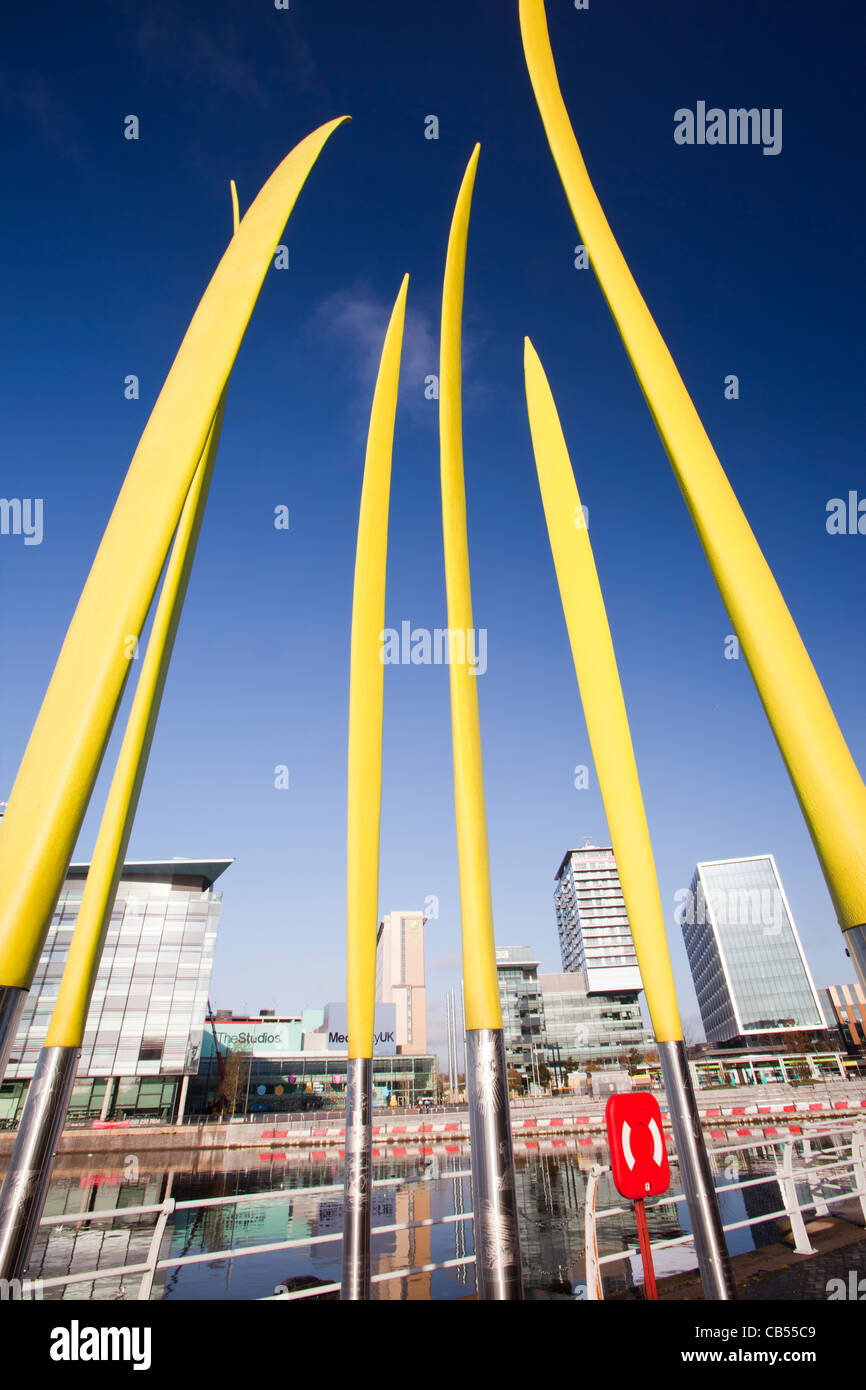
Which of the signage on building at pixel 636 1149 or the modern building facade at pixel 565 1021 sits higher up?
the modern building facade at pixel 565 1021

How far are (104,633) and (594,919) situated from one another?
12571 cm

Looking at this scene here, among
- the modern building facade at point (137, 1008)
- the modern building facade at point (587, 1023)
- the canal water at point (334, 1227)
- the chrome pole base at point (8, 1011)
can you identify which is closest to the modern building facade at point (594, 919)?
the modern building facade at point (587, 1023)

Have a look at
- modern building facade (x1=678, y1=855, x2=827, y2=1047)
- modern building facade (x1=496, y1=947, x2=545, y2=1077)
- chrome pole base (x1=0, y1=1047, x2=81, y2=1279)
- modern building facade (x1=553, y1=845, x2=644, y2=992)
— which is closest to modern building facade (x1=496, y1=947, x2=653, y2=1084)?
modern building facade (x1=496, y1=947, x2=545, y2=1077)

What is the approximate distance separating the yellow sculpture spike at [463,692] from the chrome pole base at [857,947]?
2690 mm

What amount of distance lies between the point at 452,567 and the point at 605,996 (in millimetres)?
98439

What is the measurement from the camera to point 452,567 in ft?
21.5

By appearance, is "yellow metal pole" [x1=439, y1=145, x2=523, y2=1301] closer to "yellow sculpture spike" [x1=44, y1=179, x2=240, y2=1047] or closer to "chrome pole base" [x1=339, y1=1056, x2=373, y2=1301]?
"chrome pole base" [x1=339, y1=1056, x2=373, y2=1301]

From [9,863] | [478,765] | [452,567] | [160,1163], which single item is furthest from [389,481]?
[160,1163]

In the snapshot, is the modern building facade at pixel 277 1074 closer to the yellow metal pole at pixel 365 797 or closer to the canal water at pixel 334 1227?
the canal water at pixel 334 1227

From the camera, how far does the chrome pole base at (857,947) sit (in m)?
2.59

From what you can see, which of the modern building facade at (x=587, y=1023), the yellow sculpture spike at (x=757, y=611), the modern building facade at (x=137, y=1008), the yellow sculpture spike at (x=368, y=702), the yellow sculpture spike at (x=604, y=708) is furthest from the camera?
the modern building facade at (x=587, y=1023)

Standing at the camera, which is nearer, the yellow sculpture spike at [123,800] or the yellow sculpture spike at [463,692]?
the yellow sculpture spike at [123,800]

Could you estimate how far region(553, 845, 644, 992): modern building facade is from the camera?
351ft

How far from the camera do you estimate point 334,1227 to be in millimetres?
15445
